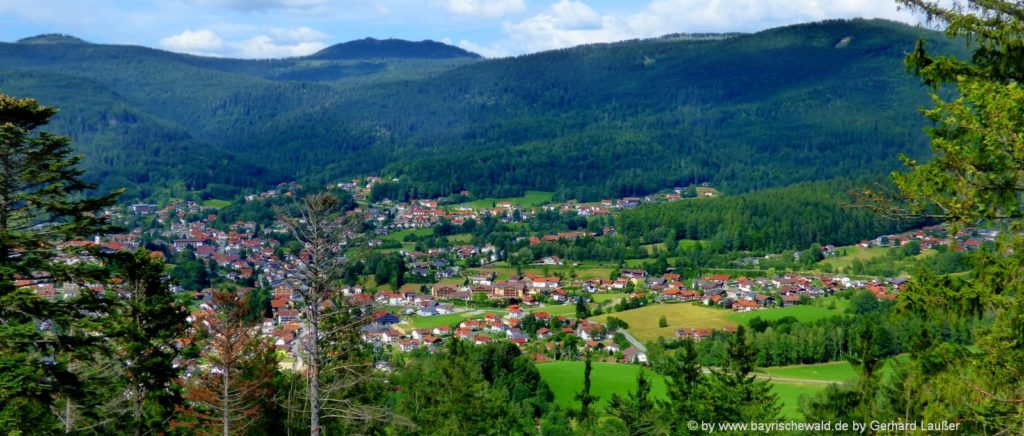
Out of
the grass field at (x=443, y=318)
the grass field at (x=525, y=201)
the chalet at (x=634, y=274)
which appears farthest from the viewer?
the grass field at (x=525, y=201)

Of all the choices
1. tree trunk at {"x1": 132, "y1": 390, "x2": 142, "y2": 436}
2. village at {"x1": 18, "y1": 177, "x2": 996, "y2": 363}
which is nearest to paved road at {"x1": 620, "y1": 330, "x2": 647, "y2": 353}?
village at {"x1": 18, "y1": 177, "x2": 996, "y2": 363}

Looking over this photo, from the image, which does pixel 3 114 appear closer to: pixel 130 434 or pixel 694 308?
pixel 130 434

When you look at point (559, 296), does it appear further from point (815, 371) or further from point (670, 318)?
point (815, 371)

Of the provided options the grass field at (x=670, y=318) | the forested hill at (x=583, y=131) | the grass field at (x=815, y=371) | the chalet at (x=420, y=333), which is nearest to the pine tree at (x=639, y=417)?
the grass field at (x=815, y=371)

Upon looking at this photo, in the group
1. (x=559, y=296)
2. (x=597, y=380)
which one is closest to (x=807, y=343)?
(x=597, y=380)

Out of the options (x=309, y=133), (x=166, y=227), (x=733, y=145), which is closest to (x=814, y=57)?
(x=733, y=145)

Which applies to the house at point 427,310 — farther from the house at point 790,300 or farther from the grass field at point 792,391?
the grass field at point 792,391

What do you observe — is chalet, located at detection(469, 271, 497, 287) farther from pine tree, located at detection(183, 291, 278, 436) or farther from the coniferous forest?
pine tree, located at detection(183, 291, 278, 436)
